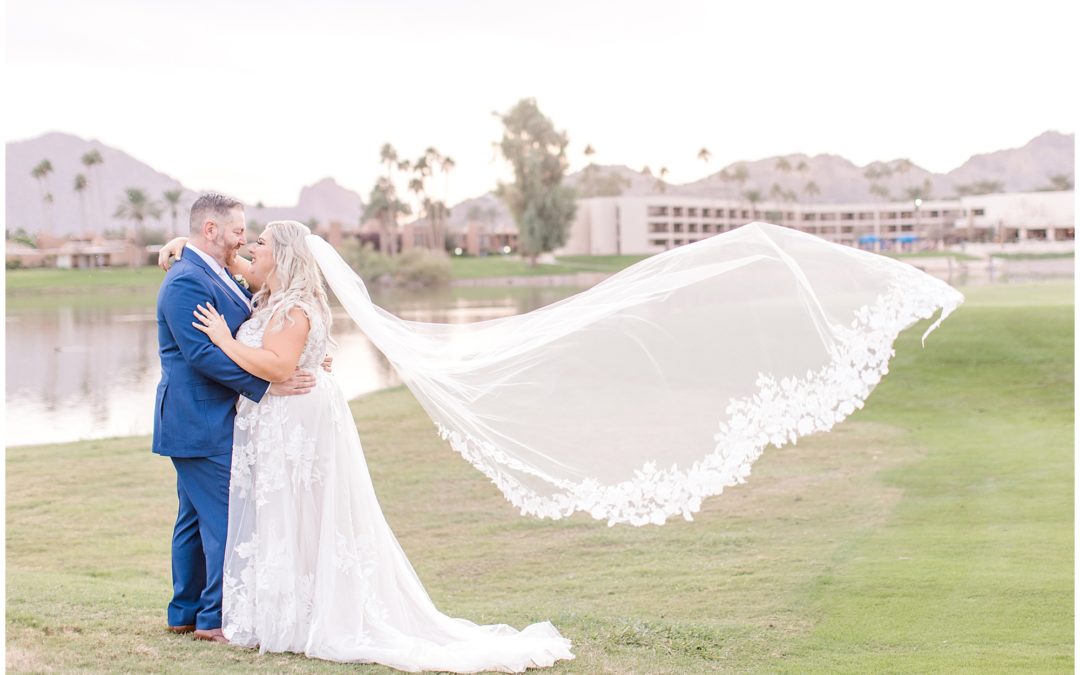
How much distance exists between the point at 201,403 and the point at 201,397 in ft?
0.10

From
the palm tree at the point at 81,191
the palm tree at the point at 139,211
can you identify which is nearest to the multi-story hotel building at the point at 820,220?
the palm tree at the point at 139,211

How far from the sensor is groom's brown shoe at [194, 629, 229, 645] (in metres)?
5.19

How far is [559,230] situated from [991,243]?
181 ft

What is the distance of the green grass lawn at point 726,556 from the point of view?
5.62m

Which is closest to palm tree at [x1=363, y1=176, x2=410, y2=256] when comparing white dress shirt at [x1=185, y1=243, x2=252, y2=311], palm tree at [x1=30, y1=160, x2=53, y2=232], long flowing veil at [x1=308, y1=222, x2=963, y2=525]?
palm tree at [x1=30, y1=160, x2=53, y2=232]

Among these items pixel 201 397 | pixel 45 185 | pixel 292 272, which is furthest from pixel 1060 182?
pixel 201 397

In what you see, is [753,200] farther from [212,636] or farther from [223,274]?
[212,636]

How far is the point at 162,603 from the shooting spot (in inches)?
252

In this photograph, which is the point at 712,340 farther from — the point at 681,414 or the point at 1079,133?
the point at 1079,133

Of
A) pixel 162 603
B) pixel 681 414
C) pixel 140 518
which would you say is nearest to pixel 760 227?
pixel 681 414

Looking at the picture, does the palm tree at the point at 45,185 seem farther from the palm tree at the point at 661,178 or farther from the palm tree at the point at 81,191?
the palm tree at the point at 661,178

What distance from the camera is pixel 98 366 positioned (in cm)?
2958

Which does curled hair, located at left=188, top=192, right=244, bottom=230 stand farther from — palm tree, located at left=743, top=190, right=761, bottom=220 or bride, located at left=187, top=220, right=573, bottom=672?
palm tree, located at left=743, top=190, right=761, bottom=220

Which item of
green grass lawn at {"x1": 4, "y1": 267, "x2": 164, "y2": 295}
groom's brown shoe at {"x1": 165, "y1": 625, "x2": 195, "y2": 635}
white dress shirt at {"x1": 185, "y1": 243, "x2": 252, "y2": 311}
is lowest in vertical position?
groom's brown shoe at {"x1": 165, "y1": 625, "x2": 195, "y2": 635}
